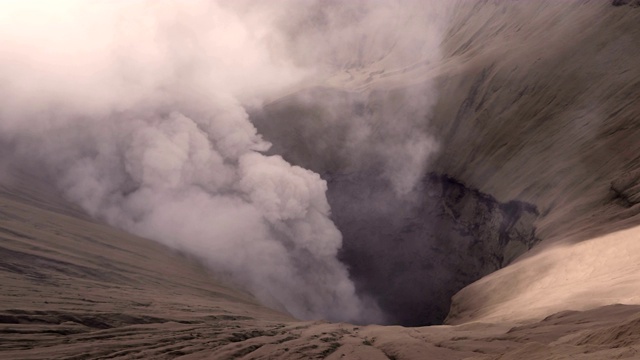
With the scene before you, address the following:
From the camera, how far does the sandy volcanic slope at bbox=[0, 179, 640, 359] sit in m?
16.3

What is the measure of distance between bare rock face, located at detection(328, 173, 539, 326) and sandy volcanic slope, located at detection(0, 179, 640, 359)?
1764 cm

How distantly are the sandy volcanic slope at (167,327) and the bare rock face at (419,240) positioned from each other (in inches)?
695

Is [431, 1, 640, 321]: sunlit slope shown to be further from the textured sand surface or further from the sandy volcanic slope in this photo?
the sandy volcanic slope

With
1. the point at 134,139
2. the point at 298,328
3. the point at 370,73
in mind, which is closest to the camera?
the point at 298,328

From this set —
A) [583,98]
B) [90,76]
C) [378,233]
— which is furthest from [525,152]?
[90,76]

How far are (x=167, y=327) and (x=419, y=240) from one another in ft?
93.6

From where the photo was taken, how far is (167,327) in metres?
19.5

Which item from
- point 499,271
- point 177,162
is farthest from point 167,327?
point 177,162

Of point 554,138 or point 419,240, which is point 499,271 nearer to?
point 554,138

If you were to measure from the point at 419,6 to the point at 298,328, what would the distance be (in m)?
54.6

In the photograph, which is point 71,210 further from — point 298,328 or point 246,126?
point 298,328

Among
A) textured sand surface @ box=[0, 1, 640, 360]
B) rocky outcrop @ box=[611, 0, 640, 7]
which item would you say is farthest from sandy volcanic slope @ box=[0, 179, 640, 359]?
rocky outcrop @ box=[611, 0, 640, 7]

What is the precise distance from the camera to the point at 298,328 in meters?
21.9

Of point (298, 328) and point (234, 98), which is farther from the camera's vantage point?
point (234, 98)
